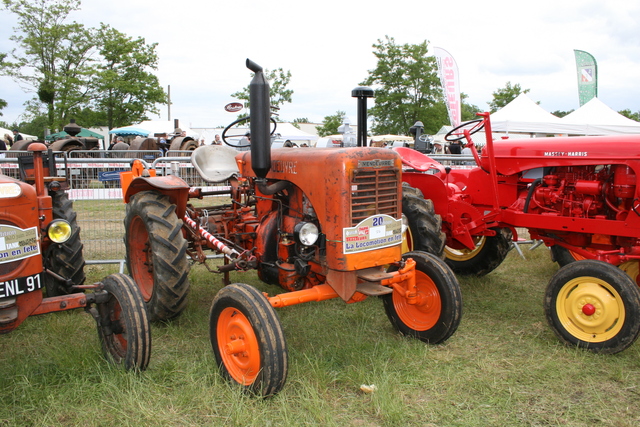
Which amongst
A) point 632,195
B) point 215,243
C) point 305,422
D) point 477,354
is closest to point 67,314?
point 215,243

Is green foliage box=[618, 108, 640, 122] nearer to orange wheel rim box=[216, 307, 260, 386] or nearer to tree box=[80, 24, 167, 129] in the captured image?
tree box=[80, 24, 167, 129]

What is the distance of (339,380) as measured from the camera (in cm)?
307

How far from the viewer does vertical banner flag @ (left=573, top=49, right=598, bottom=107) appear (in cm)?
1964

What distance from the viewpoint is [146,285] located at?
449cm

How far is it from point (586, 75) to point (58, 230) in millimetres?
21143

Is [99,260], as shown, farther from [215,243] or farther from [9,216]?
[9,216]

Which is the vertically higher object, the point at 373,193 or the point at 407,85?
the point at 407,85

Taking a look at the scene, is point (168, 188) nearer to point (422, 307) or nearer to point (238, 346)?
point (238, 346)

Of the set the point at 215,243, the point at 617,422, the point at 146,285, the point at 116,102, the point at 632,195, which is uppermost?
the point at 116,102

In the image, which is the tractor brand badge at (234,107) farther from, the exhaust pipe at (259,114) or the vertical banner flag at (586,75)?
the vertical banner flag at (586,75)

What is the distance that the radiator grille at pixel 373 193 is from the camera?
3039 millimetres

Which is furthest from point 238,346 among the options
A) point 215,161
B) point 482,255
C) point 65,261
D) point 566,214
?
point 482,255

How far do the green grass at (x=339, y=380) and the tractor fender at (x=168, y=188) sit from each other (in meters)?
0.94

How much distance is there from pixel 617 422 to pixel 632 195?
200 cm
